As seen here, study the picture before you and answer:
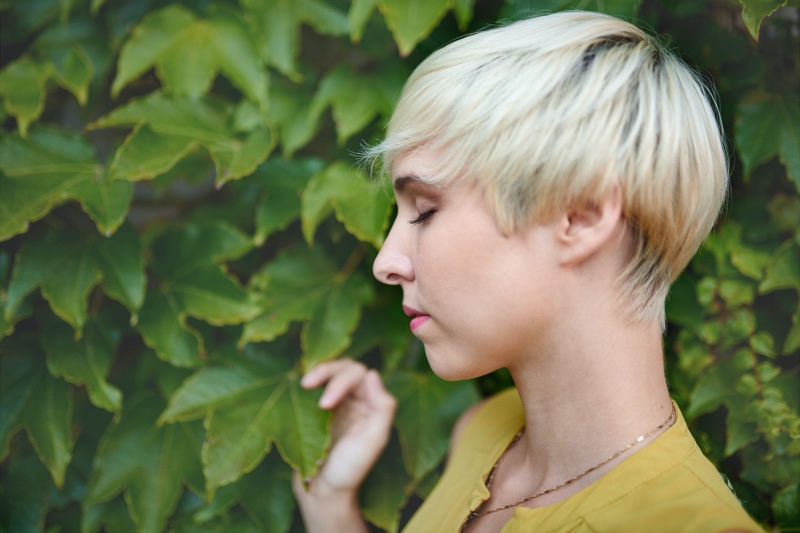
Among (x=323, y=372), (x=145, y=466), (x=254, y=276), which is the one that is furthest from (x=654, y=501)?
(x=145, y=466)

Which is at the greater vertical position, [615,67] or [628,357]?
[615,67]

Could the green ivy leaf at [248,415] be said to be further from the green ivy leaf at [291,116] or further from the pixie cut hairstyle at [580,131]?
the pixie cut hairstyle at [580,131]

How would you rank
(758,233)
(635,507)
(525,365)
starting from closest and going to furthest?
(635,507)
(525,365)
(758,233)

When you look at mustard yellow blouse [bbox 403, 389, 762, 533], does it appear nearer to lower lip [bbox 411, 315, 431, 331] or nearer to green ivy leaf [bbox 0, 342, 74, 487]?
lower lip [bbox 411, 315, 431, 331]

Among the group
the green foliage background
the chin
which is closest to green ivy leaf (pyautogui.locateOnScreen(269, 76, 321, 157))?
the green foliage background

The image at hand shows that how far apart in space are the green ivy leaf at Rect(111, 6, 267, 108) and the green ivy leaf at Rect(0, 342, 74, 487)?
491 millimetres

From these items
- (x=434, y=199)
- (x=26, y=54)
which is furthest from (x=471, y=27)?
(x=26, y=54)

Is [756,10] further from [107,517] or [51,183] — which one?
[107,517]

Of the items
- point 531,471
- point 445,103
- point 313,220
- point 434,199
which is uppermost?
point 445,103

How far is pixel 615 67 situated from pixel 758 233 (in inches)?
19.6

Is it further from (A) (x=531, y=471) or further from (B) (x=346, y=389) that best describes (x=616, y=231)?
(B) (x=346, y=389)

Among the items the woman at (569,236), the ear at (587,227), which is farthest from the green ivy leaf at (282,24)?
the ear at (587,227)

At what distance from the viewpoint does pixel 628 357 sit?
32.9 inches

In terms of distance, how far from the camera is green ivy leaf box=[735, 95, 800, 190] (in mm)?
1065
